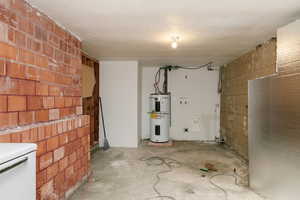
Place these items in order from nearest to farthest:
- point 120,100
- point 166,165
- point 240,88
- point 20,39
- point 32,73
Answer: point 20,39 → point 32,73 → point 166,165 → point 240,88 → point 120,100

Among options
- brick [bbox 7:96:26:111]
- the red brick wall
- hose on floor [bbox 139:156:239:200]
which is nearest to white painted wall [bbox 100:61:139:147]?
hose on floor [bbox 139:156:239:200]

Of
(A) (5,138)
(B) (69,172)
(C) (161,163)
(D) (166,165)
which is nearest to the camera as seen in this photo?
(A) (5,138)

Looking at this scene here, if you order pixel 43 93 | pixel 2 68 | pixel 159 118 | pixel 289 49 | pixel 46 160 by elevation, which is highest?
pixel 289 49

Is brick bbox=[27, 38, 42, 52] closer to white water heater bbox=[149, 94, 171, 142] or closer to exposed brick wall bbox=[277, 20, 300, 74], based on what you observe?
exposed brick wall bbox=[277, 20, 300, 74]

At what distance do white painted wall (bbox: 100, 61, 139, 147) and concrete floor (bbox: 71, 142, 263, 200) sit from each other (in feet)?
1.38

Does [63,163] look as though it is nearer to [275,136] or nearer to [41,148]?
[41,148]

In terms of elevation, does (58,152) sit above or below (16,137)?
below

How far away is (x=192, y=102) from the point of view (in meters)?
5.82

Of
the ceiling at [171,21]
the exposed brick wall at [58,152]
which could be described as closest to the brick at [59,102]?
the exposed brick wall at [58,152]

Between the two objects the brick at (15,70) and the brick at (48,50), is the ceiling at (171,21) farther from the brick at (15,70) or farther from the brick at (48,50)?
the brick at (15,70)

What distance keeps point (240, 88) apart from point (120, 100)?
2848 mm

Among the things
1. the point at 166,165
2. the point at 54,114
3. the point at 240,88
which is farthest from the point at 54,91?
the point at 240,88

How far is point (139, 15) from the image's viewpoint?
7.00 feet

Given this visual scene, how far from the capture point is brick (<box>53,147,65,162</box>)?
214 cm
